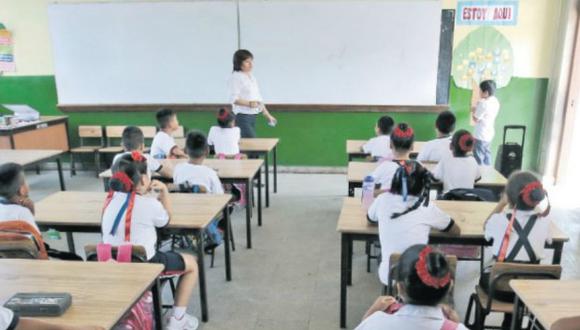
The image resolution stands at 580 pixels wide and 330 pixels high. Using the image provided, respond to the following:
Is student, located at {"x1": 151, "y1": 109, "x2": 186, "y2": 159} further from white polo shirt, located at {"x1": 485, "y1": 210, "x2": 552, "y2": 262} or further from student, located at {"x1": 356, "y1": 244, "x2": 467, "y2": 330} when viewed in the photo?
student, located at {"x1": 356, "y1": 244, "x2": 467, "y2": 330}

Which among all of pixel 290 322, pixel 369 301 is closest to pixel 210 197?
pixel 290 322

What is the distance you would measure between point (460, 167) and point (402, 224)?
4.21 feet

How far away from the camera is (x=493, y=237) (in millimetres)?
2189

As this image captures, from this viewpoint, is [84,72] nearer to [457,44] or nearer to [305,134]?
[305,134]

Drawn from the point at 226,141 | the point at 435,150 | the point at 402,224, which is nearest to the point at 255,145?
the point at 226,141

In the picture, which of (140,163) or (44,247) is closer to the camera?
(44,247)

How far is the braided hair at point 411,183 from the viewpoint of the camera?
6.80 ft

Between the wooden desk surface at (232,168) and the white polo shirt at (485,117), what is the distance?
2.97m

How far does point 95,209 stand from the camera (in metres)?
2.73

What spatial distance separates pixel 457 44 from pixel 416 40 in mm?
526

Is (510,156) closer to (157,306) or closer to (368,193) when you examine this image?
(368,193)

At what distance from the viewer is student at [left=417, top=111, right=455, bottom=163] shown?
371 cm

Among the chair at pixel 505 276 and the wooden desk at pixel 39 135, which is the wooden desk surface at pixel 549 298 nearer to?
the chair at pixel 505 276

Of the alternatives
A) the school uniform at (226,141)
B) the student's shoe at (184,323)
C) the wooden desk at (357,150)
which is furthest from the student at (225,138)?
the student's shoe at (184,323)
